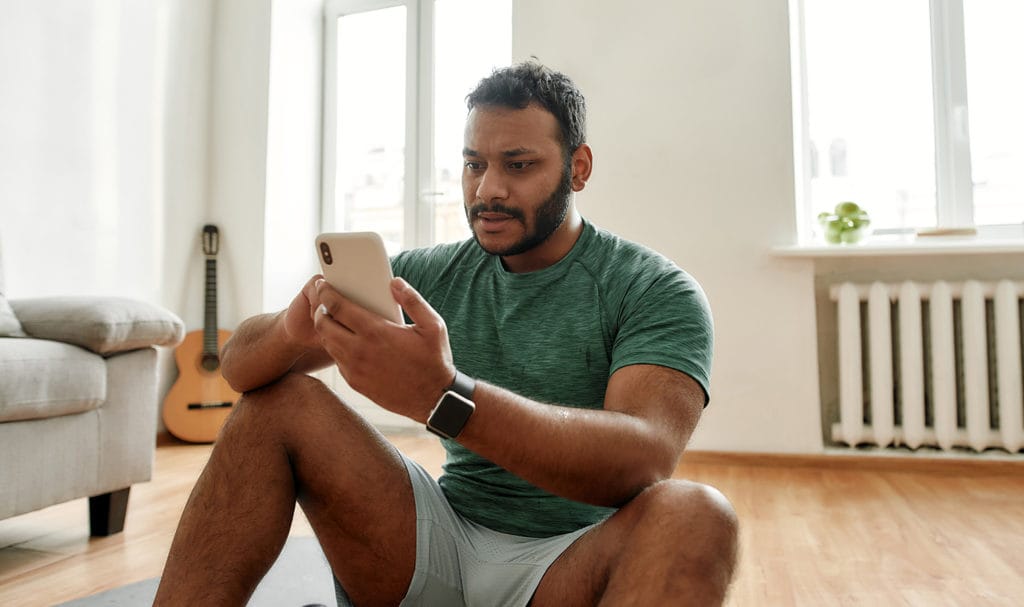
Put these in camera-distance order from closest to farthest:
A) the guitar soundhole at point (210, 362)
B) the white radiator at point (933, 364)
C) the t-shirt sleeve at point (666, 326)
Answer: the t-shirt sleeve at point (666, 326), the white radiator at point (933, 364), the guitar soundhole at point (210, 362)

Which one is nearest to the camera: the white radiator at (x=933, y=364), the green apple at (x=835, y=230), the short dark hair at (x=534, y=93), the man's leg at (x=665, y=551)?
the man's leg at (x=665, y=551)

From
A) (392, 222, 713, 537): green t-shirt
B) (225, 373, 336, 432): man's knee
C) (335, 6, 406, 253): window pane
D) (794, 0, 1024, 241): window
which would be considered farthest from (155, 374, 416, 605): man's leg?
(335, 6, 406, 253): window pane

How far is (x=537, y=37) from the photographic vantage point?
10.0ft

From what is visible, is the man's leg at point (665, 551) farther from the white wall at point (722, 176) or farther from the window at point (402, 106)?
the window at point (402, 106)

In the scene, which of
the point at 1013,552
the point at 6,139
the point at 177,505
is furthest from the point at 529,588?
the point at 6,139

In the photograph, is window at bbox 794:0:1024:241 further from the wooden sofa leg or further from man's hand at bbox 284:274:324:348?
the wooden sofa leg

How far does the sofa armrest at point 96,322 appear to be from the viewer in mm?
1638

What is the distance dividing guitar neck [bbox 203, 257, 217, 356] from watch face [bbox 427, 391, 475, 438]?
2700 mm

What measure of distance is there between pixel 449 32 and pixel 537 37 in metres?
0.66

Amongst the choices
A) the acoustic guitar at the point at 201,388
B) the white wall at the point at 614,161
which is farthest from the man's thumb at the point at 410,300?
the acoustic guitar at the point at 201,388

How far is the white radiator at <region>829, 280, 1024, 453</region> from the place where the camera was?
2480mm

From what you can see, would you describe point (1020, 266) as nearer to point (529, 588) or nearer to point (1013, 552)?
point (1013, 552)

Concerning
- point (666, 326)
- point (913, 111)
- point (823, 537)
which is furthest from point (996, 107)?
point (666, 326)

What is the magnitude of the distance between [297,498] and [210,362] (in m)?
2.41
